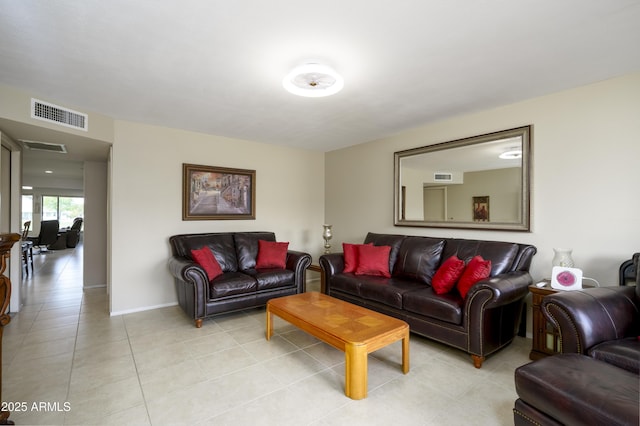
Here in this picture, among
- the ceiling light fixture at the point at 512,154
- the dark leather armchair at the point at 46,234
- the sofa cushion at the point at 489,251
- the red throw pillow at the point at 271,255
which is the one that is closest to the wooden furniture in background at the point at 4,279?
the red throw pillow at the point at 271,255

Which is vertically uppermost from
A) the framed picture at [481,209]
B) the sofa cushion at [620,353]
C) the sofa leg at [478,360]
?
the framed picture at [481,209]

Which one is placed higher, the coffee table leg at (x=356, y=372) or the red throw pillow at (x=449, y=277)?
the red throw pillow at (x=449, y=277)

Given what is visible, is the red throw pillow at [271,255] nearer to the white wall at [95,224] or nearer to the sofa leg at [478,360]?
the sofa leg at [478,360]

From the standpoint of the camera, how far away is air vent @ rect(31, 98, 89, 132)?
9.62ft

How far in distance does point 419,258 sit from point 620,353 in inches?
78.2

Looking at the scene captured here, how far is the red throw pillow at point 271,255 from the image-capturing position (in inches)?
163

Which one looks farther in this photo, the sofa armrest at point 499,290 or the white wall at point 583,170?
the white wall at point 583,170

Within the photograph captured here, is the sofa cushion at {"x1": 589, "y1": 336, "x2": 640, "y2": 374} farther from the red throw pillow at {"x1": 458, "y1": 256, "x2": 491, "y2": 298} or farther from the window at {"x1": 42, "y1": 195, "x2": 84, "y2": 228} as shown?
the window at {"x1": 42, "y1": 195, "x2": 84, "y2": 228}

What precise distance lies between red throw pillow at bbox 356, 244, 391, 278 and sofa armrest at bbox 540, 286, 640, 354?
1.91 meters

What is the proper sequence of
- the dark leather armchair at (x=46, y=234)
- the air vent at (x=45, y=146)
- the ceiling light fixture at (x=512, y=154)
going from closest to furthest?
the ceiling light fixture at (x=512, y=154)
the air vent at (x=45, y=146)
the dark leather armchair at (x=46, y=234)

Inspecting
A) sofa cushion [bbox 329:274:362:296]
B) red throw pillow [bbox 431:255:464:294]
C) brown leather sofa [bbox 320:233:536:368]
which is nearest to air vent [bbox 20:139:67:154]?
brown leather sofa [bbox 320:233:536:368]

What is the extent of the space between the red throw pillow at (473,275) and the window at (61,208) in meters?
14.9

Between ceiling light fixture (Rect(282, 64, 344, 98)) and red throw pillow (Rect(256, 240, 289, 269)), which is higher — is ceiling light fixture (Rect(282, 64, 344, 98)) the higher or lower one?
the higher one

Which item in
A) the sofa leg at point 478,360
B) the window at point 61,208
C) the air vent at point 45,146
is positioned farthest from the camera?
the window at point 61,208
